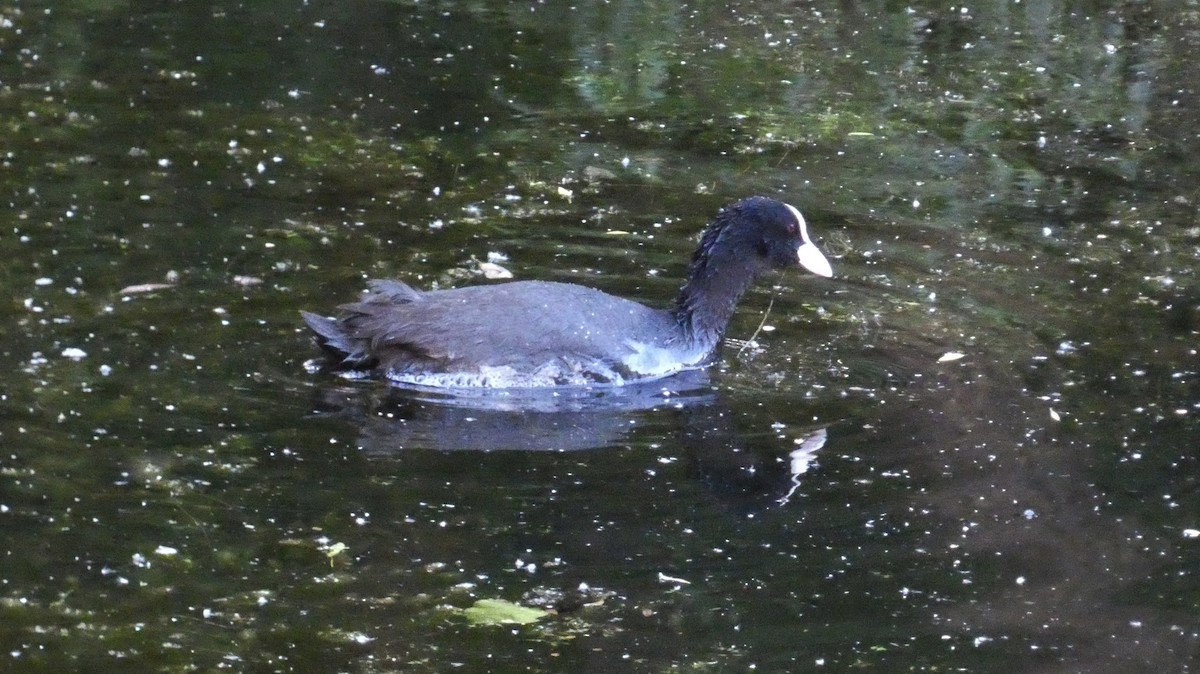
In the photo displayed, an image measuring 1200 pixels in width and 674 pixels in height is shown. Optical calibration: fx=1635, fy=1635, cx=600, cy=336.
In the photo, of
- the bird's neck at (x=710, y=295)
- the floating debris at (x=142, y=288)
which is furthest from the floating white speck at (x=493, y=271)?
the floating debris at (x=142, y=288)

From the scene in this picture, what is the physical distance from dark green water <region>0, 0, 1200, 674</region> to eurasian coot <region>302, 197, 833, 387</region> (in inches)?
8.6

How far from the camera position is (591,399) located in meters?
7.44

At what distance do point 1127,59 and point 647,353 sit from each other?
7542 mm

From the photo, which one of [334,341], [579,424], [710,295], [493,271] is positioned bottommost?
[579,424]

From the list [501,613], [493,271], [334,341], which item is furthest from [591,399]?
[501,613]

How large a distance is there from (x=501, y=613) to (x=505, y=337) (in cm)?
226

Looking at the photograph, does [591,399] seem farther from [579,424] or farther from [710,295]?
[710,295]

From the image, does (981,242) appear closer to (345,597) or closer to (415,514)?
(415,514)

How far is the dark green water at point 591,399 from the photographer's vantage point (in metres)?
5.36

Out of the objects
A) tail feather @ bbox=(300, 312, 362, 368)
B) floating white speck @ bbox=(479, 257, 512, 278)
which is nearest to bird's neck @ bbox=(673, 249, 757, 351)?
floating white speck @ bbox=(479, 257, 512, 278)

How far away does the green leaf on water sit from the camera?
17.3 feet

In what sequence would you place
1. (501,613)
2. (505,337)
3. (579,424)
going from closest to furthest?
(501,613)
(579,424)
(505,337)

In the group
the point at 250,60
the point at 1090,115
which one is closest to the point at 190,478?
the point at 250,60

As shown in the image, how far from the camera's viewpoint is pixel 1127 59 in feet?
44.5
